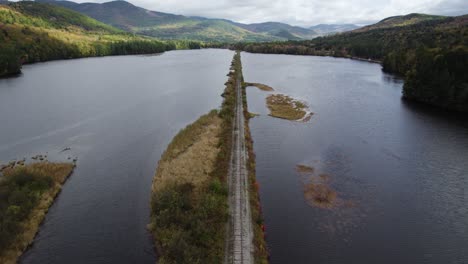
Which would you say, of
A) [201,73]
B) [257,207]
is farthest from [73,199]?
[201,73]

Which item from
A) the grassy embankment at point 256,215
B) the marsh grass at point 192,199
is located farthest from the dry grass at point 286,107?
the grassy embankment at point 256,215

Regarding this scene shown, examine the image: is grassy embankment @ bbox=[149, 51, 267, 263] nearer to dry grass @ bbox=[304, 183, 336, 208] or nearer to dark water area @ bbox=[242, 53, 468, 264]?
dark water area @ bbox=[242, 53, 468, 264]

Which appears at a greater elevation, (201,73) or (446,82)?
(446,82)

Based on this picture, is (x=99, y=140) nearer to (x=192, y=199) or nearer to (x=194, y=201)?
(x=192, y=199)

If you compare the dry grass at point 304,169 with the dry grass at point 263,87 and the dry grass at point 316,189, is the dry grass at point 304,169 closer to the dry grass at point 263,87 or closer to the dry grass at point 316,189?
the dry grass at point 316,189

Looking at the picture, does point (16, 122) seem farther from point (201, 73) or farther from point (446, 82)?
point (446, 82)

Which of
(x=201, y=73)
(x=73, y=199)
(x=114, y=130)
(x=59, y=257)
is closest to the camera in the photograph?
(x=59, y=257)

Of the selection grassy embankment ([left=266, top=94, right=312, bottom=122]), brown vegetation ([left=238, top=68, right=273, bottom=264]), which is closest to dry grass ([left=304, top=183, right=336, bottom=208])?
brown vegetation ([left=238, top=68, right=273, bottom=264])

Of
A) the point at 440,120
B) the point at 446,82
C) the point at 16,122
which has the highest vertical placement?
the point at 446,82
